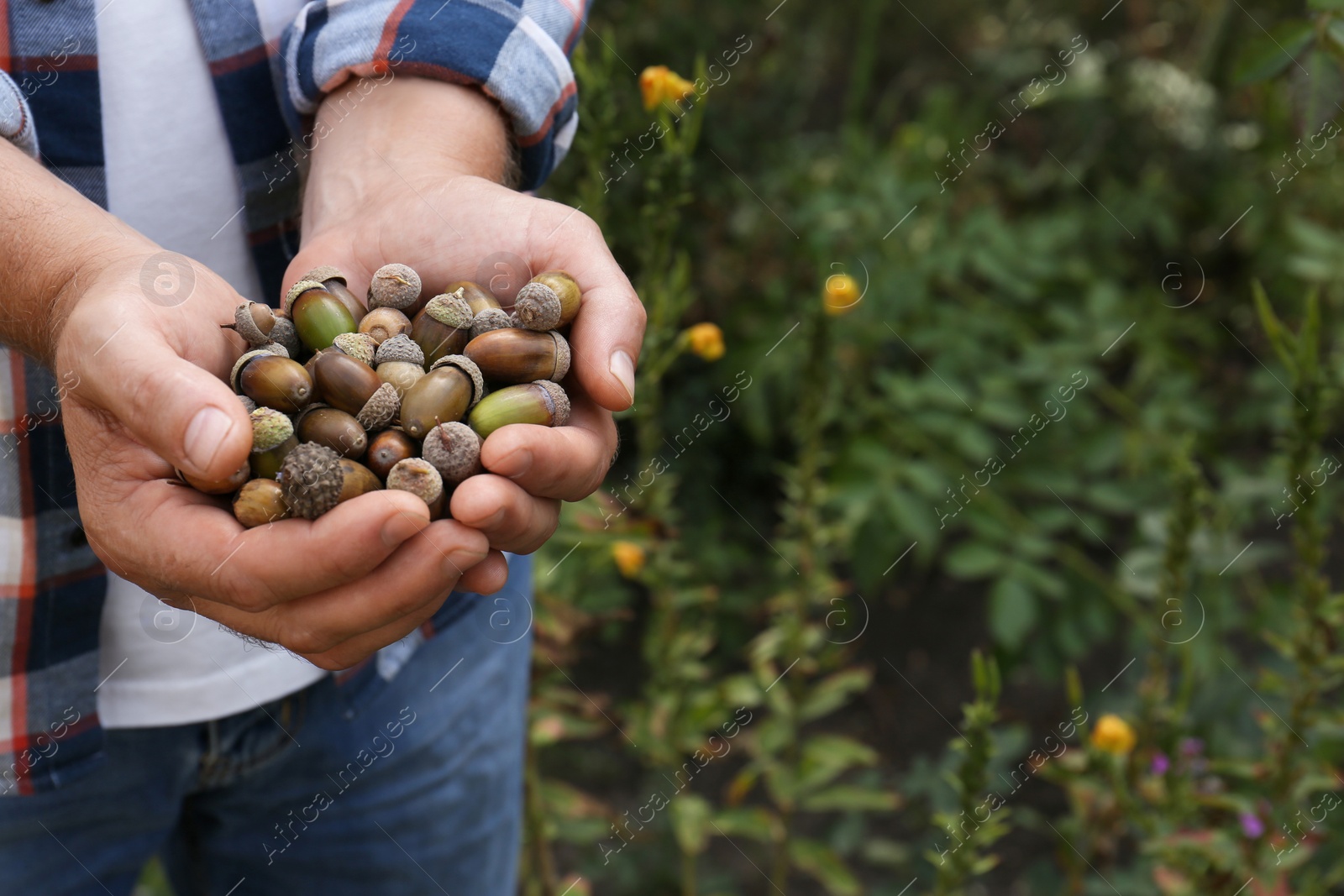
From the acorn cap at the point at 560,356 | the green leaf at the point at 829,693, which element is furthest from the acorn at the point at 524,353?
the green leaf at the point at 829,693

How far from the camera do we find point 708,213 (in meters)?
2.74

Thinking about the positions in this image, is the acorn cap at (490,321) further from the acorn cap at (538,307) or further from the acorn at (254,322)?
the acorn at (254,322)

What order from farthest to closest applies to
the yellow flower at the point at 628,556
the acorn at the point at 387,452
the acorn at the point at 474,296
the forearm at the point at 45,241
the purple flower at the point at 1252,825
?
the yellow flower at the point at 628,556 < the purple flower at the point at 1252,825 < the acorn at the point at 474,296 < the acorn at the point at 387,452 < the forearm at the point at 45,241

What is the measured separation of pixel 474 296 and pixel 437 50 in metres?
0.30

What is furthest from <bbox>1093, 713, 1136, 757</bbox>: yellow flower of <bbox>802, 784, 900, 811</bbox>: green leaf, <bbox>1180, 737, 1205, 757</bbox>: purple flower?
<bbox>802, 784, 900, 811</bbox>: green leaf

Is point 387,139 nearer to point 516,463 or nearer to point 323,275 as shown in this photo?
point 323,275

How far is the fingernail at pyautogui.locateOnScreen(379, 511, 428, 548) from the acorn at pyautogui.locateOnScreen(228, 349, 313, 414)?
0.24m

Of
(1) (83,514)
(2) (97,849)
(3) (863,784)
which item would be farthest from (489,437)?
(3) (863,784)

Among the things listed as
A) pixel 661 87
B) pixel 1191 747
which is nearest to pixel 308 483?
pixel 661 87

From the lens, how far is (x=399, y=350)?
117cm

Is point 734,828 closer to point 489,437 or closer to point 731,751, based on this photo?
point 731,751

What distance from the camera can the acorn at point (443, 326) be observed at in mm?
1177

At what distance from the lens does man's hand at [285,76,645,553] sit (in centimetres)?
105

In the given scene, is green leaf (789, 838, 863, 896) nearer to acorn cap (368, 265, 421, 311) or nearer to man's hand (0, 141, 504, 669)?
man's hand (0, 141, 504, 669)
